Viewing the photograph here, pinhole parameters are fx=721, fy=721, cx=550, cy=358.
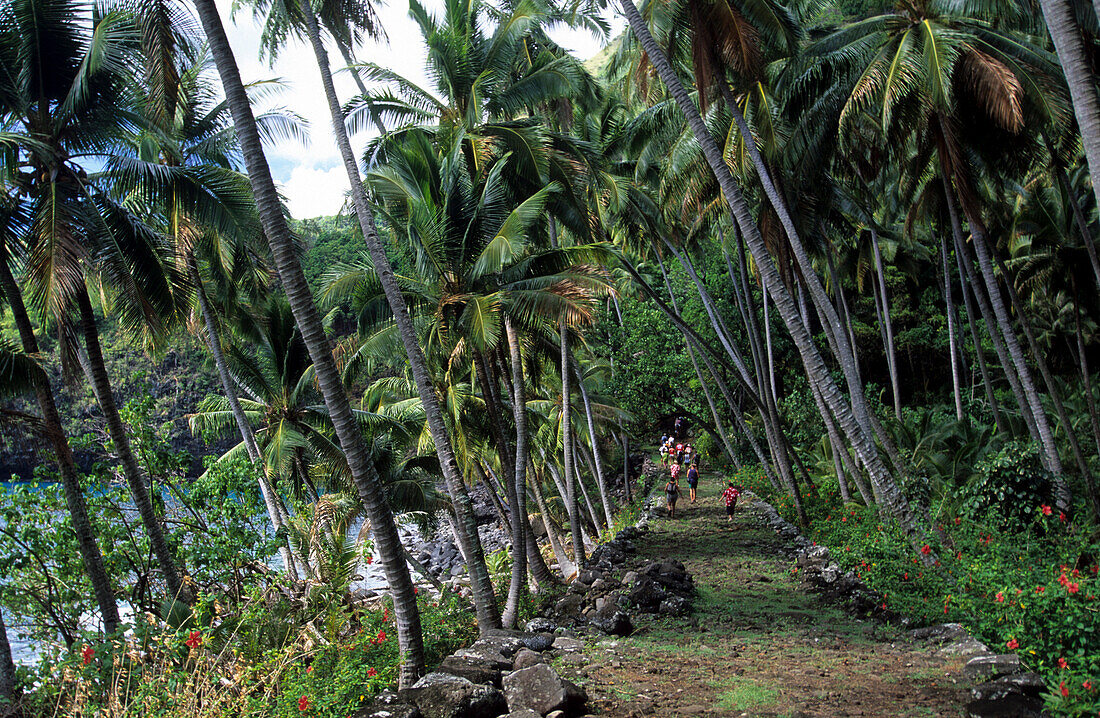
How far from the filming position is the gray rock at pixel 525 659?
611cm

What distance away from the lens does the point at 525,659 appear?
20.3 ft

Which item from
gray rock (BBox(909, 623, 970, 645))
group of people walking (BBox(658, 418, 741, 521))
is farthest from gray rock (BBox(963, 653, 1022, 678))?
group of people walking (BBox(658, 418, 741, 521))

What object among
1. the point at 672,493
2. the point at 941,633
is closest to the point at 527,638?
the point at 941,633

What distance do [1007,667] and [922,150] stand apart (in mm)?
9080

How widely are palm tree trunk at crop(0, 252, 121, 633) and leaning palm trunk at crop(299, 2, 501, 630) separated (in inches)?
174

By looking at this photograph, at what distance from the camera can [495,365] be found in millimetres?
13641

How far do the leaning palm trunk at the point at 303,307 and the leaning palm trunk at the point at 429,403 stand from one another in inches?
79.0

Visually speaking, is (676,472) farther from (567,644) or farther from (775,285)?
(567,644)

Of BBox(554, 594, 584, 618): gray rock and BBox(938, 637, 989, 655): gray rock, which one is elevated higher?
BBox(938, 637, 989, 655): gray rock

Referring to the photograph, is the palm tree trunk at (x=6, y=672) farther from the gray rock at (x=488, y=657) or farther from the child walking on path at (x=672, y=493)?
the child walking on path at (x=672, y=493)

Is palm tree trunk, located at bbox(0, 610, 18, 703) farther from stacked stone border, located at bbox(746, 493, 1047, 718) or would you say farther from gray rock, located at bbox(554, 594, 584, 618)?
stacked stone border, located at bbox(746, 493, 1047, 718)

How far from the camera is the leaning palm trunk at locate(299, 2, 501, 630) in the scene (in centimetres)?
934

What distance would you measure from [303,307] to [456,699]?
3.85 meters

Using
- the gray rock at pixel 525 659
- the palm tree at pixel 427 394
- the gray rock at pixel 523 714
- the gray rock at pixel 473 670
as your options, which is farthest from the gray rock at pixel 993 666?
the palm tree at pixel 427 394
